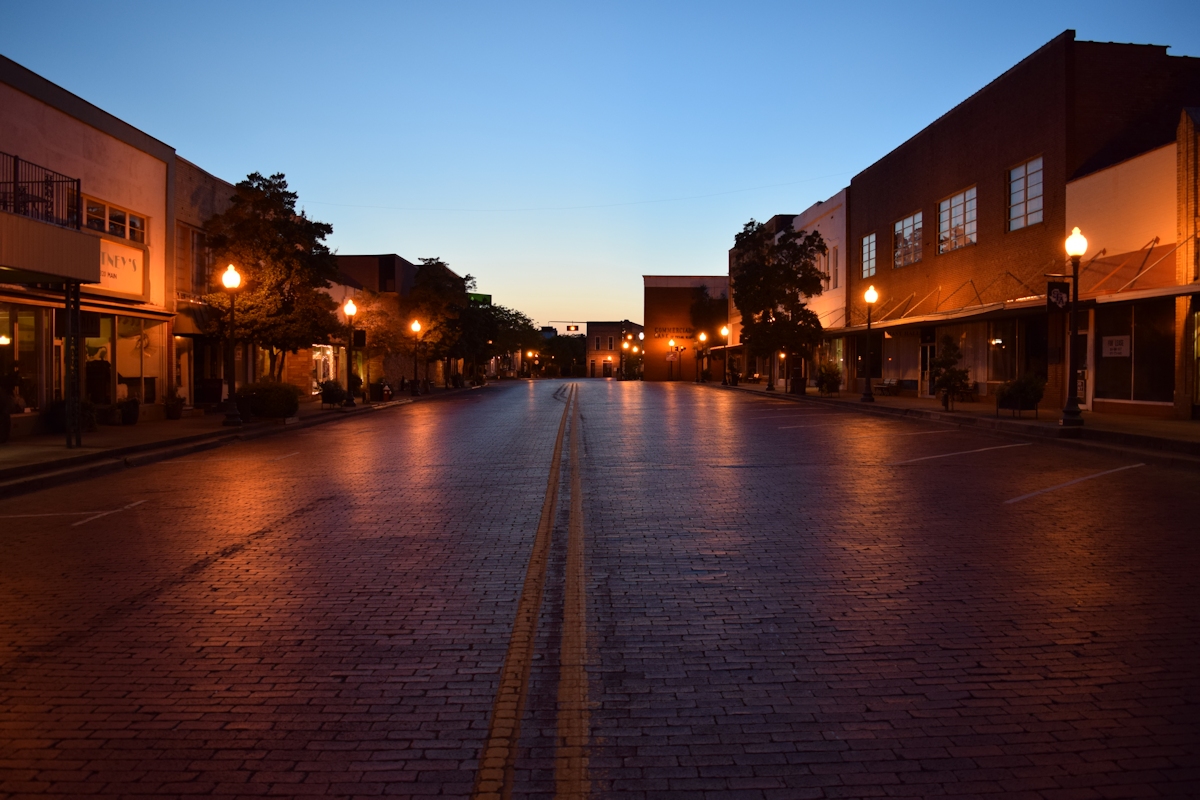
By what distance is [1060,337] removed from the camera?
2770cm

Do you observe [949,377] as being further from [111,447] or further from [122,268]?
[122,268]

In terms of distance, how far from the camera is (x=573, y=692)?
466 centimetres

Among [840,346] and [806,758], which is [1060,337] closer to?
[840,346]

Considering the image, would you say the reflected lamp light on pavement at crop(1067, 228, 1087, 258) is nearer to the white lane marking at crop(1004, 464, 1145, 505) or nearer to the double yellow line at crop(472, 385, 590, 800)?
the white lane marking at crop(1004, 464, 1145, 505)

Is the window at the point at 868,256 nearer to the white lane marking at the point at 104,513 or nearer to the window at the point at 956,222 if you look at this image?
the window at the point at 956,222

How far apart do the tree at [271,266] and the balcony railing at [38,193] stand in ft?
22.5

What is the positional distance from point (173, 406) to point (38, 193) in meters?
7.99

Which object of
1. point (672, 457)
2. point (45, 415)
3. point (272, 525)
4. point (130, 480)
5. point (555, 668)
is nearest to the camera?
point (555, 668)

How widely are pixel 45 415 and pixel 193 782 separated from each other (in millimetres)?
20297

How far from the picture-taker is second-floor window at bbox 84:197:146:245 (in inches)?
894

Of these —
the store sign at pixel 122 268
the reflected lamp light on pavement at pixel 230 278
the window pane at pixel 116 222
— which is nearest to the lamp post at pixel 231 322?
the reflected lamp light on pavement at pixel 230 278

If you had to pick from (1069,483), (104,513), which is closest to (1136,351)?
(1069,483)

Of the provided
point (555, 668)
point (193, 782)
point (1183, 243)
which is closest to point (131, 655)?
point (193, 782)

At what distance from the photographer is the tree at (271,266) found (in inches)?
1120
